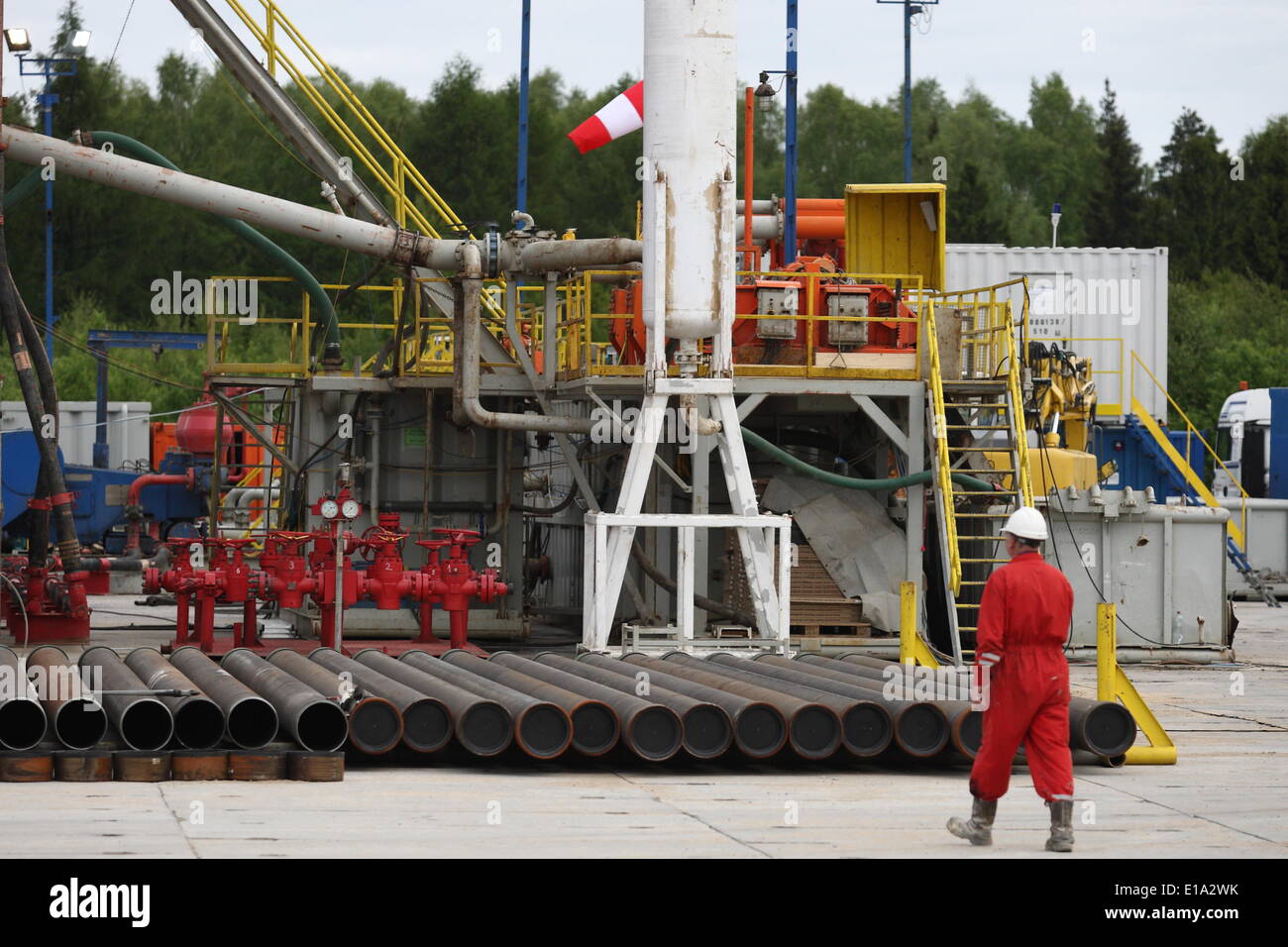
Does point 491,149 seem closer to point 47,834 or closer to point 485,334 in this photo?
point 485,334

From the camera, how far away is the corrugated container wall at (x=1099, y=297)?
33875 millimetres

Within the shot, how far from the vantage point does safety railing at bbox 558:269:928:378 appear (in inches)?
811

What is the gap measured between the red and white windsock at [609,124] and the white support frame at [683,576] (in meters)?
6.59

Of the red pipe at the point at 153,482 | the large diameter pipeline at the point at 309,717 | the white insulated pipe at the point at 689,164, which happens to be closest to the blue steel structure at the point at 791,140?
the white insulated pipe at the point at 689,164

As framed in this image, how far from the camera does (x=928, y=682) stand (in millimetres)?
13656

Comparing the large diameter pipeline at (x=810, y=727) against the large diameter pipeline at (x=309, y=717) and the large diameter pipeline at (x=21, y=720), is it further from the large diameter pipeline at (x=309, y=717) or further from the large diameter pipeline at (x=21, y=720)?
the large diameter pipeline at (x=21, y=720)

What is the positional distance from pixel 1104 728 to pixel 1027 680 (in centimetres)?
365

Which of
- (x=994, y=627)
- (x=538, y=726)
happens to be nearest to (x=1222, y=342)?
(x=538, y=726)

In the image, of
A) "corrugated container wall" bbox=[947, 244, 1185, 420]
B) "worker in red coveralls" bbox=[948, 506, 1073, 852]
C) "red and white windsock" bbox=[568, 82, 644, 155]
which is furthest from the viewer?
"corrugated container wall" bbox=[947, 244, 1185, 420]

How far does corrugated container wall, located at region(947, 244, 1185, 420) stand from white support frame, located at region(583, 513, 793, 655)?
650 inches

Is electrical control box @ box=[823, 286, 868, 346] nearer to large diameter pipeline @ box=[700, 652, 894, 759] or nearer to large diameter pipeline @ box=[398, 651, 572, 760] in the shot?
large diameter pipeline @ box=[700, 652, 894, 759]

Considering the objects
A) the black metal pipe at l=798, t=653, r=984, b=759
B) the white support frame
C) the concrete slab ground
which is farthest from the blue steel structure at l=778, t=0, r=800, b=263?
the concrete slab ground

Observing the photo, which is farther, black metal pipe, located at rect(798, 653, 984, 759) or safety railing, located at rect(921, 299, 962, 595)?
safety railing, located at rect(921, 299, 962, 595)

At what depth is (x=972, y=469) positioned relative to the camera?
21562 millimetres
